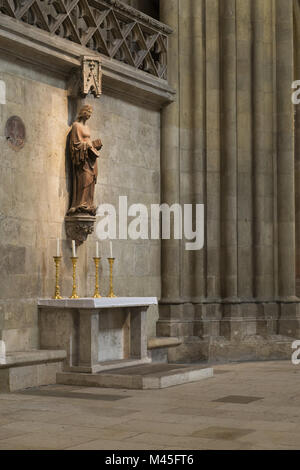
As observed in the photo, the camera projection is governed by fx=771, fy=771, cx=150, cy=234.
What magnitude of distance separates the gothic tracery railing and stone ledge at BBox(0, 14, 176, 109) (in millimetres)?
161

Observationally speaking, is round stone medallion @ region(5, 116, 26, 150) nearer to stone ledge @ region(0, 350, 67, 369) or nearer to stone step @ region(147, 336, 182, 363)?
stone ledge @ region(0, 350, 67, 369)

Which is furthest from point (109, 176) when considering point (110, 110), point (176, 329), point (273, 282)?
point (273, 282)

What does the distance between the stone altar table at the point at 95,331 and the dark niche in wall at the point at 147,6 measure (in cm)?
571

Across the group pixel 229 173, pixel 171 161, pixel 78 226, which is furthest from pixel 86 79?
pixel 229 173

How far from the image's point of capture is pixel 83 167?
1059 cm

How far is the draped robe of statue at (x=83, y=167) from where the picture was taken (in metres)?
10.6

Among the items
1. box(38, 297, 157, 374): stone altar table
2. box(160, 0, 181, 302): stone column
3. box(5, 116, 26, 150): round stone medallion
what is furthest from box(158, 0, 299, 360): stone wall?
box(5, 116, 26, 150): round stone medallion

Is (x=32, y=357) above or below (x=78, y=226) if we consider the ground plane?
below

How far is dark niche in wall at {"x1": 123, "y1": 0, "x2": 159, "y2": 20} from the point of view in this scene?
13635 mm

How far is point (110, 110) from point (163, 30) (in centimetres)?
199

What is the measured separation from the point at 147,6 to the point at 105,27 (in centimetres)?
264

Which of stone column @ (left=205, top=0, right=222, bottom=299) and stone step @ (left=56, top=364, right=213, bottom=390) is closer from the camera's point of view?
stone step @ (left=56, top=364, right=213, bottom=390)

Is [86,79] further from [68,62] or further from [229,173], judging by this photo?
[229,173]
